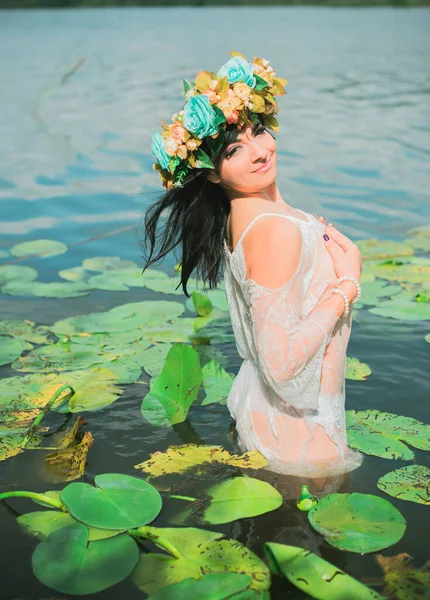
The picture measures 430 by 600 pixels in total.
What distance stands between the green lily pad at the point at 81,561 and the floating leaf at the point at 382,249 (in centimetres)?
295

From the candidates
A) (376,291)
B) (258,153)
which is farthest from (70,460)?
(376,291)

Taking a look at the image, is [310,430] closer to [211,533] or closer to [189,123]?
[211,533]

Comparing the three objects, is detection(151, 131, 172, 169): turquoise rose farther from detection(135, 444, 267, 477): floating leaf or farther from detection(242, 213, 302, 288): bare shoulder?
detection(135, 444, 267, 477): floating leaf

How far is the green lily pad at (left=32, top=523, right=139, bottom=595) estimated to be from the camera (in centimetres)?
192

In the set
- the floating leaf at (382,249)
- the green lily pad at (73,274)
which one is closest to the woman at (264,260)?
the green lily pad at (73,274)

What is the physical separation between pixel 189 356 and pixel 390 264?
214 centimetres

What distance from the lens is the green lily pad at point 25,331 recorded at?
356 centimetres

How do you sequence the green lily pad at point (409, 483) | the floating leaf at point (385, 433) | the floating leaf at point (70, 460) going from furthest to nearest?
the floating leaf at point (385, 433)
the floating leaf at point (70, 460)
the green lily pad at point (409, 483)

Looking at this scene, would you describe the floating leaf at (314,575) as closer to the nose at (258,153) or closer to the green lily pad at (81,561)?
the green lily pad at (81,561)

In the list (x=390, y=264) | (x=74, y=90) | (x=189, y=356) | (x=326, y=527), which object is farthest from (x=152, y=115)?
(x=326, y=527)

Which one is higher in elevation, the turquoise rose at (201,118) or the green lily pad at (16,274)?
the turquoise rose at (201,118)

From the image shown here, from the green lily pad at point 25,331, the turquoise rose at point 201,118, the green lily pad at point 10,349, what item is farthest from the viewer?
the green lily pad at point 25,331

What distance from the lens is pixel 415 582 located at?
1949 millimetres

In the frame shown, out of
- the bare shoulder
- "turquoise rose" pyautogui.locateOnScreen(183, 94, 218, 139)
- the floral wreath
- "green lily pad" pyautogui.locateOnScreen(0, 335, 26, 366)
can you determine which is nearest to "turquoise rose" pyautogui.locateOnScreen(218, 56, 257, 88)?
the floral wreath
